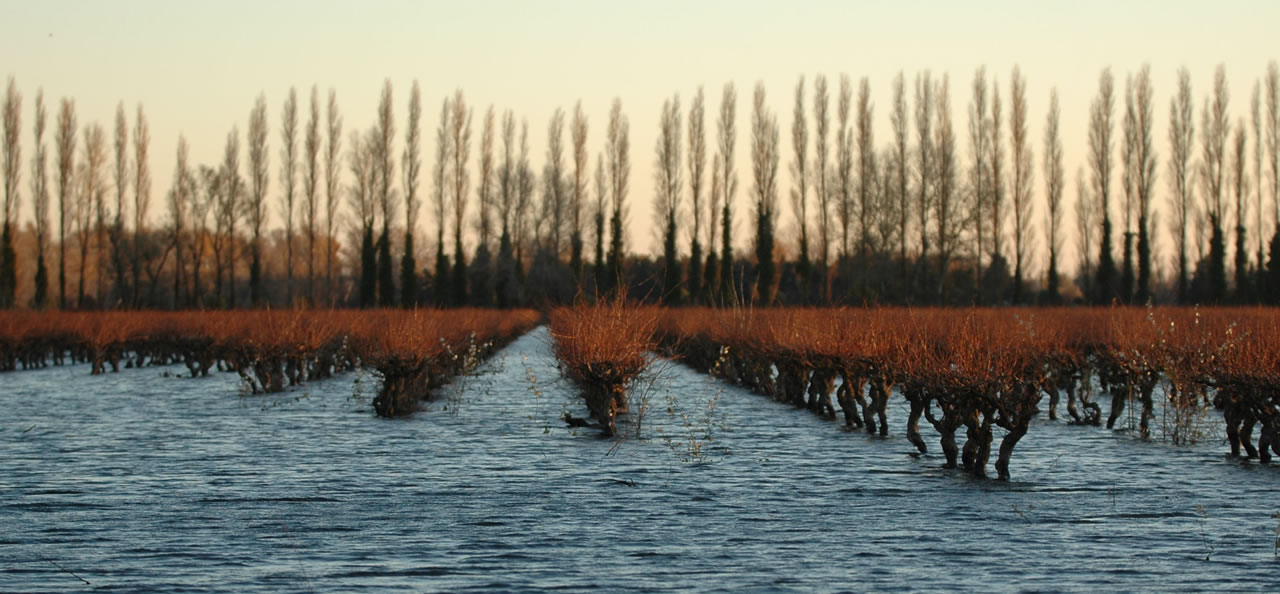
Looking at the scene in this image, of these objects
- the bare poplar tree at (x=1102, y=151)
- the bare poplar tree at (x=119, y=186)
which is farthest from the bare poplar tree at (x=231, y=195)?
the bare poplar tree at (x=1102, y=151)

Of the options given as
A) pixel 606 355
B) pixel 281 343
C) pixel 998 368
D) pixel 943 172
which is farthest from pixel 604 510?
pixel 943 172

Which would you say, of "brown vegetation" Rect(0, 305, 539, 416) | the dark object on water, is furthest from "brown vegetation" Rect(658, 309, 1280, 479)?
"brown vegetation" Rect(0, 305, 539, 416)

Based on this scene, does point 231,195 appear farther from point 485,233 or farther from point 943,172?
point 943,172

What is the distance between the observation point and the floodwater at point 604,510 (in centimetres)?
716

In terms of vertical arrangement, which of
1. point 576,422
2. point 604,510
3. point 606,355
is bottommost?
point 604,510

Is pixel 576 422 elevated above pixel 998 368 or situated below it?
below

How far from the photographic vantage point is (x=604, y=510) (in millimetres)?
9445

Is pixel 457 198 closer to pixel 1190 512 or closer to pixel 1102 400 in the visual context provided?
pixel 1102 400

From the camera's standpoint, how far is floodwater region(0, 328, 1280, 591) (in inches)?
282

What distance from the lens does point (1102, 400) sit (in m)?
20.9

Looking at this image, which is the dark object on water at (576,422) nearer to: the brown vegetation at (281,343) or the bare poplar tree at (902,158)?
the brown vegetation at (281,343)

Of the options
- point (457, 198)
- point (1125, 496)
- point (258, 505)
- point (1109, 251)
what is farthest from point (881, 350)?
point (457, 198)

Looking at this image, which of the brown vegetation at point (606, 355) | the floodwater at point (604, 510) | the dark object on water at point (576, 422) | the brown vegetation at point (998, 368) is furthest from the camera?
the dark object on water at point (576, 422)

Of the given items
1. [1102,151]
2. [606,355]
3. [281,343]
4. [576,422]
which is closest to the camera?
[606,355]
